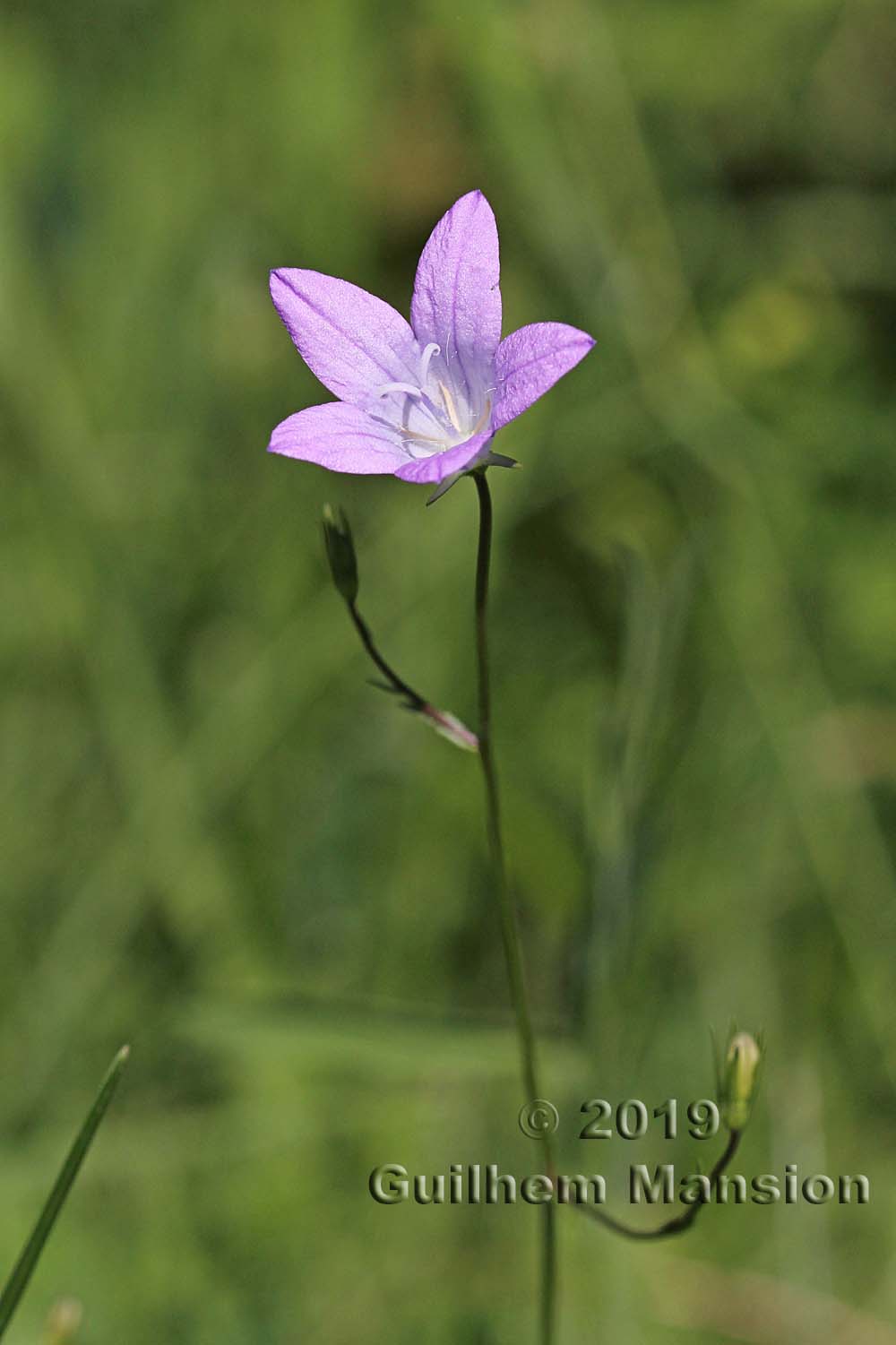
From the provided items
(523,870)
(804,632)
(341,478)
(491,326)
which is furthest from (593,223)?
(491,326)

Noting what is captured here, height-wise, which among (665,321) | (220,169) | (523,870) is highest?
(220,169)

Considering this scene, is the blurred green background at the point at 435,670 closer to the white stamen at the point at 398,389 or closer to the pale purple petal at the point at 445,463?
the white stamen at the point at 398,389

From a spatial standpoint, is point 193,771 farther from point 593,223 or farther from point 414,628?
point 593,223

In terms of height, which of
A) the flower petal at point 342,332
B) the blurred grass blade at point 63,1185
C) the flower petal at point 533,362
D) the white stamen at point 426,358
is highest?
the white stamen at point 426,358

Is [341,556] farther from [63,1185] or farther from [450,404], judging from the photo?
[63,1185]

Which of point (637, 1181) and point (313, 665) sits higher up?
point (313, 665)

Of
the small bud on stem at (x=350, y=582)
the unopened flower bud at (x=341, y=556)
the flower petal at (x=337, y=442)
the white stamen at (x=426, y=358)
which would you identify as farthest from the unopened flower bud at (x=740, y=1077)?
the white stamen at (x=426, y=358)
